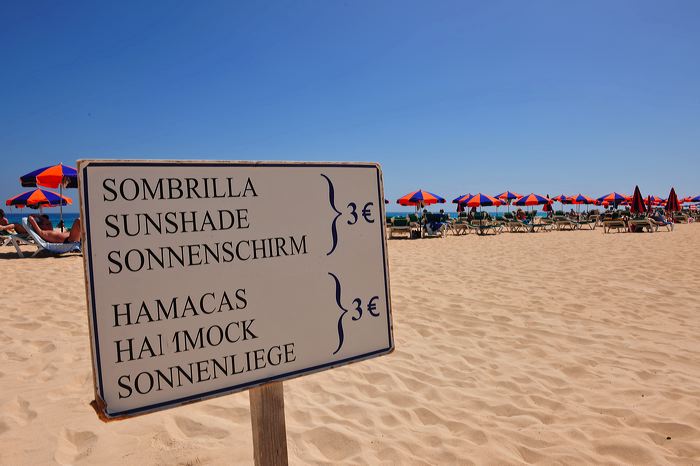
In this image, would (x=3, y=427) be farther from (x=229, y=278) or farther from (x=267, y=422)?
(x=229, y=278)

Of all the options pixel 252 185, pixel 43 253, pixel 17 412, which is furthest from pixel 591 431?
pixel 43 253

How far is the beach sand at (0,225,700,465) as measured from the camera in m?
1.98

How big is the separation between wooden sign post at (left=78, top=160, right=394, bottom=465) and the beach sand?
1095mm

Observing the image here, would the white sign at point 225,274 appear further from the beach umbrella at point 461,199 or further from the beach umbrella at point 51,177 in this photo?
the beach umbrella at point 461,199

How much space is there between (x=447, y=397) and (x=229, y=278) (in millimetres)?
2027

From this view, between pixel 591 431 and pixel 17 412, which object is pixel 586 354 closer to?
pixel 591 431

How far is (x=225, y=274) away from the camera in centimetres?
107

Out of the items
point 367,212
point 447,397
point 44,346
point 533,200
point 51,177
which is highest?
point 51,177

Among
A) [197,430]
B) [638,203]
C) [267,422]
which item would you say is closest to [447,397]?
[197,430]

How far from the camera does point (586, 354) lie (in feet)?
10.6

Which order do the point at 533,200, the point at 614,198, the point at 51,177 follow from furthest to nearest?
the point at 614,198 < the point at 533,200 < the point at 51,177

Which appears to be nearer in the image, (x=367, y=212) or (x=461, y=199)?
(x=367, y=212)

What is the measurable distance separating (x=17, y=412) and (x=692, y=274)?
8682 millimetres

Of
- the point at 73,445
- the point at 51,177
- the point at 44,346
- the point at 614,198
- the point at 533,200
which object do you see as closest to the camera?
the point at 73,445
